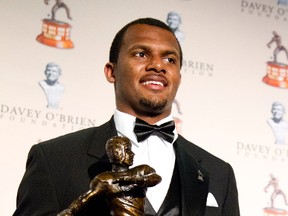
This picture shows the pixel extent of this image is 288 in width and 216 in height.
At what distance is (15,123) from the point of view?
7.24ft

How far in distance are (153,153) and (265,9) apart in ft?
4.51

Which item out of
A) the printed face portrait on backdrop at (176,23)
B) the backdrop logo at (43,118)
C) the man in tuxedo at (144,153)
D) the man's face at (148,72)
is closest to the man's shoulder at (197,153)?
the man in tuxedo at (144,153)

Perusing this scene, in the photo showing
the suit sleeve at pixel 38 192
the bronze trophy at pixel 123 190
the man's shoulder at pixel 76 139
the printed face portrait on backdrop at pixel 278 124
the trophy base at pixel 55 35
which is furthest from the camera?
the printed face portrait on backdrop at pixel 278 124

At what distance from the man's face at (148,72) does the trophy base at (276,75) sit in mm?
1143

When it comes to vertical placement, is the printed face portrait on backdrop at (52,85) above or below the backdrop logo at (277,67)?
below

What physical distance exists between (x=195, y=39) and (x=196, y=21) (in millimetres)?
71

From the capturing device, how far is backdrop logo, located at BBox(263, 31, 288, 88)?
2.65 metres

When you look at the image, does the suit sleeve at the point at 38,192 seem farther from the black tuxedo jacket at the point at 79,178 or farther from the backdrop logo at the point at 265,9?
the backdrop logo at the point at 265,9

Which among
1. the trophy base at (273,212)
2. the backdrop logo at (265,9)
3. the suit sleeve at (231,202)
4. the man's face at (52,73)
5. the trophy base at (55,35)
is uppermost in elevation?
the backdrop logo at (265,9)

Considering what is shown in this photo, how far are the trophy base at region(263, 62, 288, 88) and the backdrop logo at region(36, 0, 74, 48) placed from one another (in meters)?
0.72

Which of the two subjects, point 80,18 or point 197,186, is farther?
point 80,18

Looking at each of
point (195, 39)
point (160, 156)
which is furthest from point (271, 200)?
point (160, 156)

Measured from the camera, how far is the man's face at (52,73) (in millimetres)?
2289

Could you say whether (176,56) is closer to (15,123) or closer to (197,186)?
(197,186)
